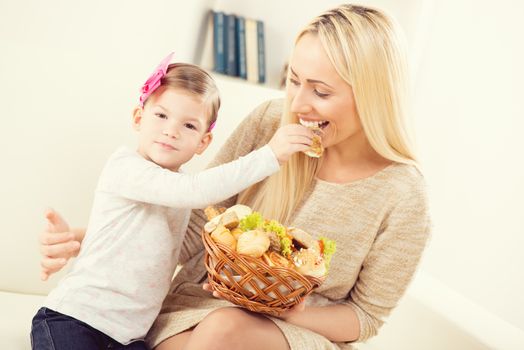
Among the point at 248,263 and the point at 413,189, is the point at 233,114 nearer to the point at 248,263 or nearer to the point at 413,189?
the point at 413,189

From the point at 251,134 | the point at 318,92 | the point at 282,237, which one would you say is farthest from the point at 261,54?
the point at 282,237

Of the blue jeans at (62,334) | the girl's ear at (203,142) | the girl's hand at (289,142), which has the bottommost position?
the blue jeans at (62,334)

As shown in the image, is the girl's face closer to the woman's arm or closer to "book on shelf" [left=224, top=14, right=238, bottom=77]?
the woman's arm

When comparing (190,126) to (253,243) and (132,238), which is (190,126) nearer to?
(132,238)

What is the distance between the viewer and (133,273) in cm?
135

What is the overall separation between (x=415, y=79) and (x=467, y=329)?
7.05 feet

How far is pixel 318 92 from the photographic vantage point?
4.99 feet

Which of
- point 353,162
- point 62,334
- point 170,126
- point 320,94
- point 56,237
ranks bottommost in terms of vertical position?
point 62,334

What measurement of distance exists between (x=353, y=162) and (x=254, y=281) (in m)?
0.67

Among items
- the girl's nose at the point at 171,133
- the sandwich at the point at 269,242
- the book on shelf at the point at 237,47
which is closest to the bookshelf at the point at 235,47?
the book on shelf at the point at 237,47

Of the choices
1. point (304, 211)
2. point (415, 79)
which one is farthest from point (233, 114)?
point (415, 79)

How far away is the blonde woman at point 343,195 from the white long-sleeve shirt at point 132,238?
0.15 m

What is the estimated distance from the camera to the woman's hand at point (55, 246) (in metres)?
1.41

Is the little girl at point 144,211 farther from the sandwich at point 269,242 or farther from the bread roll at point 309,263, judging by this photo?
the bread roll at point 309,263
